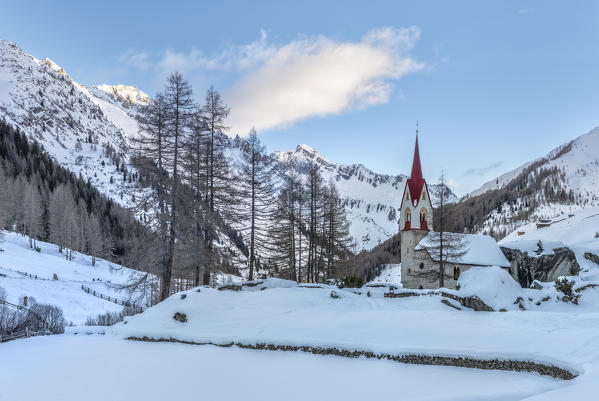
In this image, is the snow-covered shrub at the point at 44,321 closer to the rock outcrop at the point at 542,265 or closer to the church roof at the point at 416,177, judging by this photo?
the church roof at the point at 416,177

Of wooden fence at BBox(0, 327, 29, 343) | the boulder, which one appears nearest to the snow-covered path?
wooden fence at BBox(0, 327, 29, 343)

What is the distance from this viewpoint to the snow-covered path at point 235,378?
941 cm

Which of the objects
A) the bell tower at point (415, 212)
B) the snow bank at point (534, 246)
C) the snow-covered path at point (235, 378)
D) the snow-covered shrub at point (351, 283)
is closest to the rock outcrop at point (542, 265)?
the snow bank at point (534, 246)

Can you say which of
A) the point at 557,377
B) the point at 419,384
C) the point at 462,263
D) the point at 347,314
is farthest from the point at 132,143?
the point at 462,263

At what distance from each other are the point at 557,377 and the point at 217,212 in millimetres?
16848

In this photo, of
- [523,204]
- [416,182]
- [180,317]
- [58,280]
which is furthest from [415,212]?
[523,204]

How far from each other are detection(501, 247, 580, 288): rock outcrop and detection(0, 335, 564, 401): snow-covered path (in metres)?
28.9

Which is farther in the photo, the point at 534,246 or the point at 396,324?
the point at 534,246

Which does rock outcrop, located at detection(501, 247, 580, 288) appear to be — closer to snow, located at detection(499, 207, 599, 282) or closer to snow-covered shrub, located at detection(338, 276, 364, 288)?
snow, located at detection(499, 207, 599, 282)

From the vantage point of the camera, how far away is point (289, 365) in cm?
1216

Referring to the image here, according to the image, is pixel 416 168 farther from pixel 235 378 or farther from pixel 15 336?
pixel 15 336

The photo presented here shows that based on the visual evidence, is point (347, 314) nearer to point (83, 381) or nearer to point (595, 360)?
point (595, 360)

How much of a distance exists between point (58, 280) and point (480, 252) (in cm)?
5200

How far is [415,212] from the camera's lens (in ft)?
126
